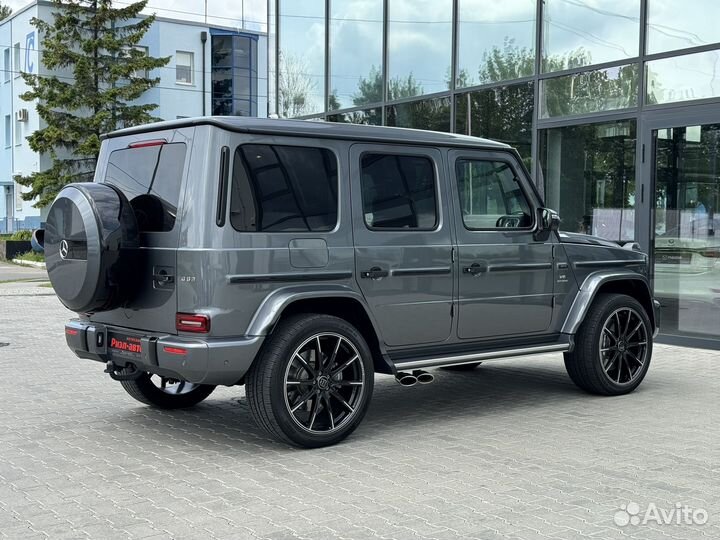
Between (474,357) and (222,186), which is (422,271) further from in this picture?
(222,186)

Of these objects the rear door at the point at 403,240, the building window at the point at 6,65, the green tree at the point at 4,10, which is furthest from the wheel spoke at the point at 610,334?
the green tree at the point at 4,10

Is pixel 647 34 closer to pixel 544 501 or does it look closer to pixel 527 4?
pixel 527 4

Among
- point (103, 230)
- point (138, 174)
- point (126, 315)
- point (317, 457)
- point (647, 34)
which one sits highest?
point (647, 34)

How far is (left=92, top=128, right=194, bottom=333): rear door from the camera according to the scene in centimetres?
567

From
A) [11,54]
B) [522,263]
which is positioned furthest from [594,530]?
[11,54]

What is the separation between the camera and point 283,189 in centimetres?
583

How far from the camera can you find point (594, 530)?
4266mm

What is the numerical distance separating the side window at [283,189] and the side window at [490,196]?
116 cm

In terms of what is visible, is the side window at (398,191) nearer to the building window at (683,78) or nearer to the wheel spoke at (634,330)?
the wheel spoke at (634,330)

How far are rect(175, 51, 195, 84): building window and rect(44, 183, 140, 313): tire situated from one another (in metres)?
34.0

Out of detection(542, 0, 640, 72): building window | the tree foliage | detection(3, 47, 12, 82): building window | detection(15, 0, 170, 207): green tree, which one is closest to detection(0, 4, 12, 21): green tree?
detection(3, 47, 12, 82): building window

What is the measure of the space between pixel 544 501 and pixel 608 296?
3.11 m

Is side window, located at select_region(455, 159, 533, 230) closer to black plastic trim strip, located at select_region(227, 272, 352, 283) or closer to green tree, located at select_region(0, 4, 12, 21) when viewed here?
black plastic trim strip, located at select_region(227, 272, 352, 283)

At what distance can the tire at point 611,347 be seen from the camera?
23.9 feet
